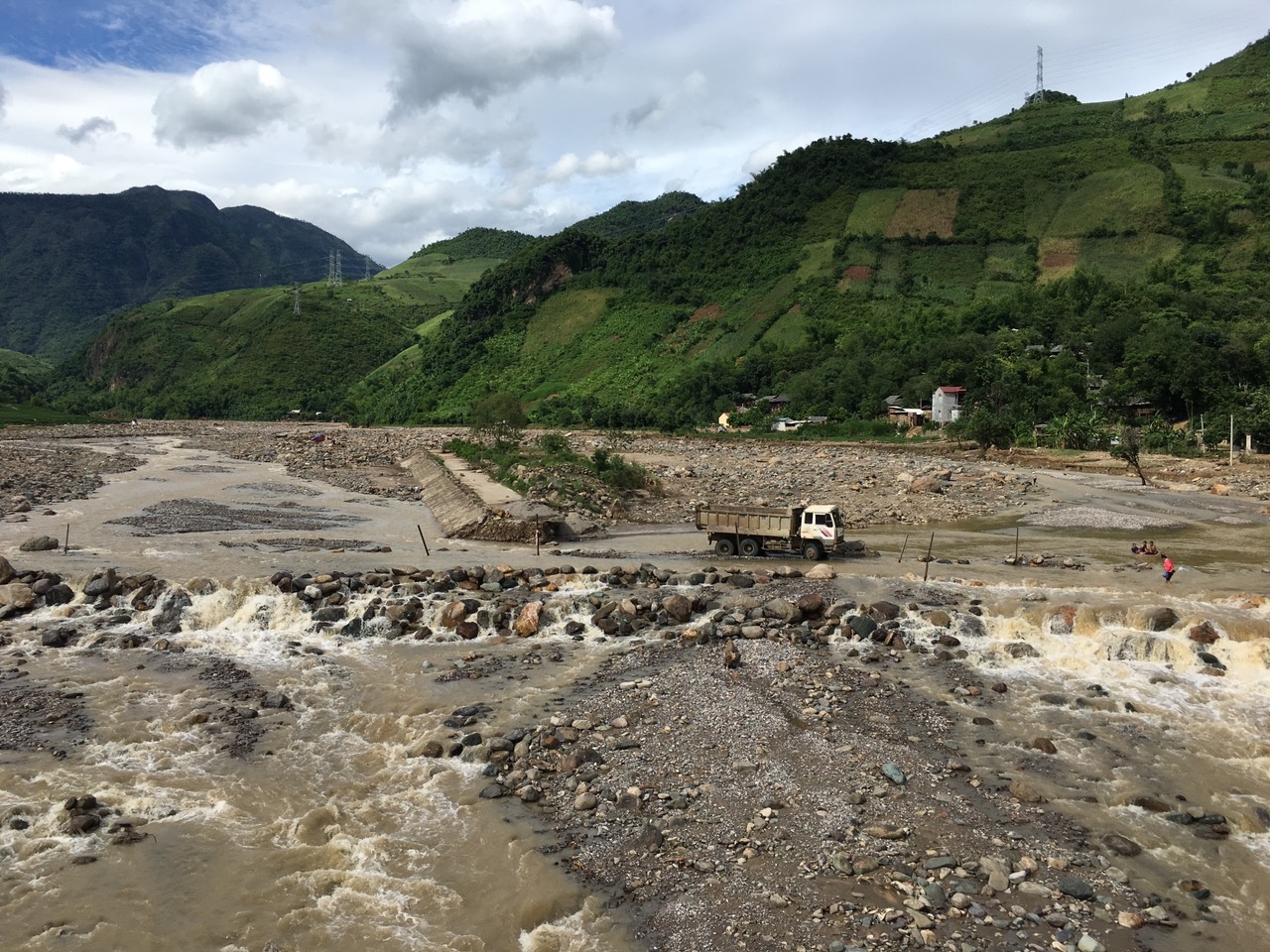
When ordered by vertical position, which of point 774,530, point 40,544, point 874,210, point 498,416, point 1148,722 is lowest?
point 1148,722

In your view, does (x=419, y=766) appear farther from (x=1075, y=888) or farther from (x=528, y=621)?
(x=1075, y=888)

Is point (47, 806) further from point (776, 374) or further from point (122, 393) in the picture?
point (122, 393)

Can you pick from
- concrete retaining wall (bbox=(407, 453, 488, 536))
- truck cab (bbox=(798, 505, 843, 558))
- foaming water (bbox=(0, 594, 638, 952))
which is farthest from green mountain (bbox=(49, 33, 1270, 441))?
foaming water (bbox=(0, 594, 638, 952))

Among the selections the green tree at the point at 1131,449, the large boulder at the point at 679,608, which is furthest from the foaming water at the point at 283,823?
the green tree at the point at 1131,449

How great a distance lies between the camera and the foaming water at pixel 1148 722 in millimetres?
11789

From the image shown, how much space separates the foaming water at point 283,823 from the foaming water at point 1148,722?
822cm

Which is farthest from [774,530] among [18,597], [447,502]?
[18,597]

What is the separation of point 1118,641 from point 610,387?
100 m

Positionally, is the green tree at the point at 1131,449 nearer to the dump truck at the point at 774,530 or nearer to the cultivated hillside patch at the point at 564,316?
the dump truck at the point at 774,530

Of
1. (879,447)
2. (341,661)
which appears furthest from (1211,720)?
(879,447)

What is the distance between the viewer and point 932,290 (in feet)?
376

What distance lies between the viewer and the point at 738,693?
677 inches

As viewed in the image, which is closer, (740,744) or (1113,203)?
(740,744)

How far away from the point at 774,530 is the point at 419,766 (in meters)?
17.6
